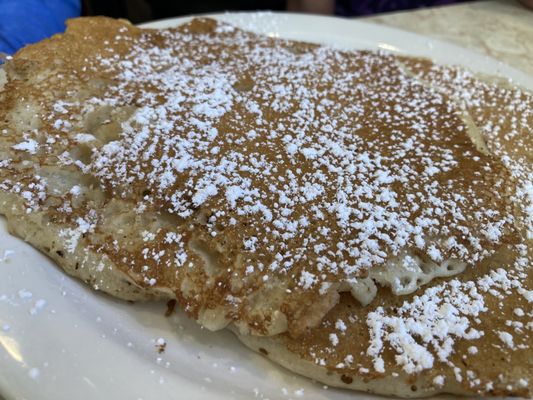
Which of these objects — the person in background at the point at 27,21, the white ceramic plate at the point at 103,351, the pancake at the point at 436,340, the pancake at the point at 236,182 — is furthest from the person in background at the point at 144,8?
the pancake at the point at 436,340

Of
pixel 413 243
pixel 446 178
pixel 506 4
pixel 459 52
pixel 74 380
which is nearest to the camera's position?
pixel 74 380

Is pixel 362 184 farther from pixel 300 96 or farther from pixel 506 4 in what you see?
pixel 506 4

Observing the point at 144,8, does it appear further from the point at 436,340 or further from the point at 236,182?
the point at 436,340

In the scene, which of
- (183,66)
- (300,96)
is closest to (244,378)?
(300,96)

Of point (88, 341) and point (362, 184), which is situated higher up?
point (362, 184)

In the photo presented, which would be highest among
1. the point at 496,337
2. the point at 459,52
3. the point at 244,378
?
the point at 459,52

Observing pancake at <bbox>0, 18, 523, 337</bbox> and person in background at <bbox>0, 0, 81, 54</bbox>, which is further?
person in background at <bbox>0, 0, 81, 54</bbox>

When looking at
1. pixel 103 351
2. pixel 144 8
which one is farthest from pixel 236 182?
pixel 144 8

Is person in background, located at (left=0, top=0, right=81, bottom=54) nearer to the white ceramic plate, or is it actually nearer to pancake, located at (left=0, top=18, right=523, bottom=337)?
pancake, located at (left=0, top=18, right=523, bottom=337)

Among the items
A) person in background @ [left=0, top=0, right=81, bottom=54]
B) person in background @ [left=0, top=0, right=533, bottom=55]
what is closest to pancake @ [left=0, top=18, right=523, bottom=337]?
person in background @ [left=0, top=0, right=81, bottom=54]
